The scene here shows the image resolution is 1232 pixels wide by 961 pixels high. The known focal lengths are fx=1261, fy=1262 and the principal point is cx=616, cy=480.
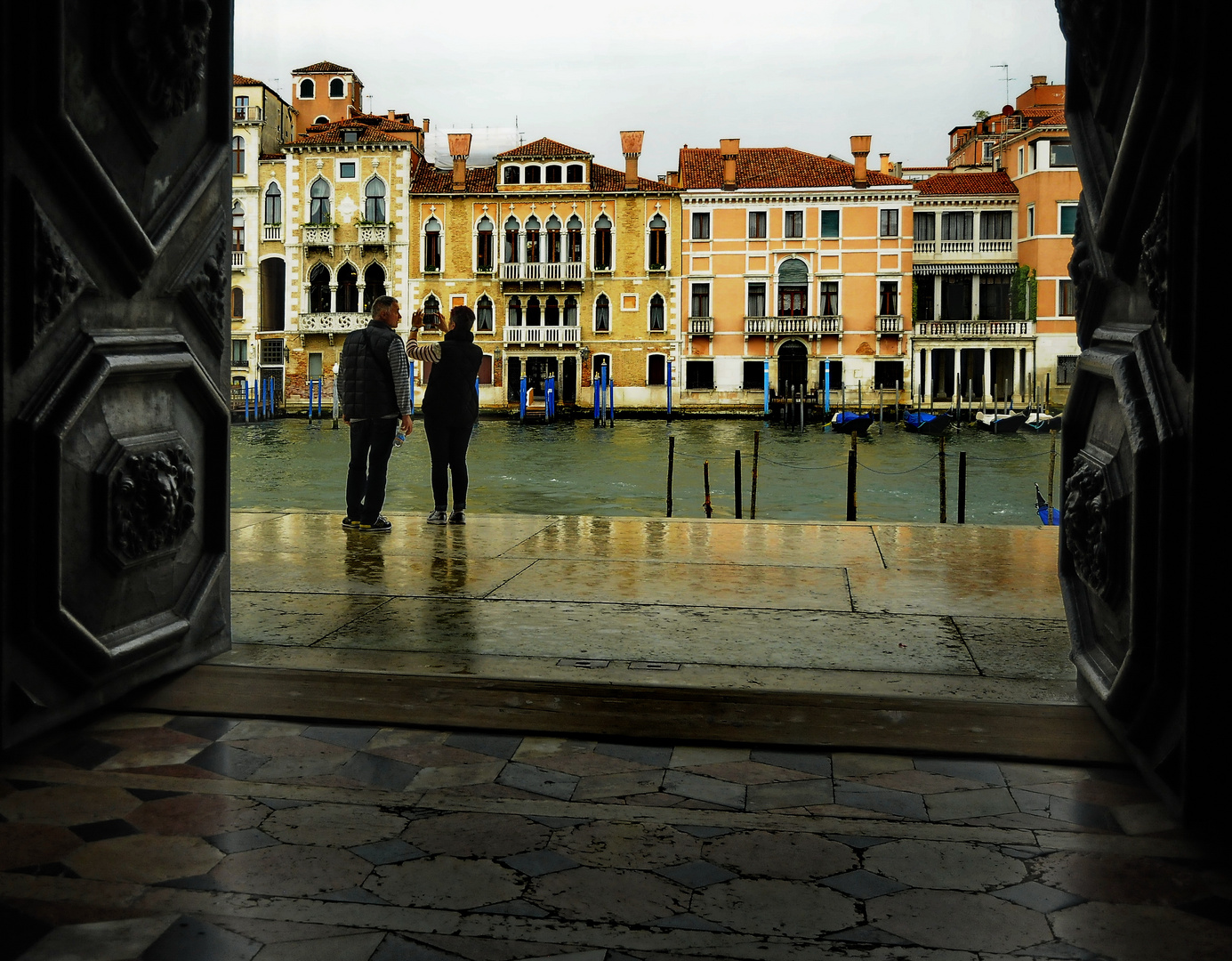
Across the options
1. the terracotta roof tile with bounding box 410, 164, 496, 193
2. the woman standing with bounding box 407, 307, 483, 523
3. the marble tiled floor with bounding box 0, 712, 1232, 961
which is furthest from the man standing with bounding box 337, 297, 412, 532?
the terracotta roof tile with bounding box 410, 164, 496, 193

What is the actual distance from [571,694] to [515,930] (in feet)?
3.97

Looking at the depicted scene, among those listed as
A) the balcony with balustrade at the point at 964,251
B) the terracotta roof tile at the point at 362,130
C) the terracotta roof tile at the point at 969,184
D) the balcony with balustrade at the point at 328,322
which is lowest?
the balcony with balustrade at the point at 328,322

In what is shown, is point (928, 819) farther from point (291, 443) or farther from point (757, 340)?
point (757, 340)

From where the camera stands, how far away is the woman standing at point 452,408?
21.5 ft

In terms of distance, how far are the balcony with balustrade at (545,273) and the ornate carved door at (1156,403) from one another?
118 ft

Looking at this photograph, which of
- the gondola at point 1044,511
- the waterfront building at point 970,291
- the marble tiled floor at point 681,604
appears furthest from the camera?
the waterfront building at point 970,291

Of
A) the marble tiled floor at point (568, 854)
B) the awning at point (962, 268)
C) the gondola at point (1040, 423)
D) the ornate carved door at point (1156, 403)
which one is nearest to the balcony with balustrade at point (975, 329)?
the awning at point (962, 268)

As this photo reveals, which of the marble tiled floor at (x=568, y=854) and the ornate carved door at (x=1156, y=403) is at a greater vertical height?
the ornate carved door at (x=1156, y=403)

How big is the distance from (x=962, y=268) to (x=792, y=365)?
579 centimetres

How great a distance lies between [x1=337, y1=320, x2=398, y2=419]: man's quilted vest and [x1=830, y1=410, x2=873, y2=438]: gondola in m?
27.7

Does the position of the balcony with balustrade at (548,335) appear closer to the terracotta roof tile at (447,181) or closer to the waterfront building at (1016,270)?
the terracotta roof tile at (447,181)

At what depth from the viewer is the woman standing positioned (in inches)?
257

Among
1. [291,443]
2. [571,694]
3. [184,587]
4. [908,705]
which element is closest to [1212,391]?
[908,705]

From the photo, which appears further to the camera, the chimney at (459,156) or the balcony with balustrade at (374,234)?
the chimney at (459,156)
